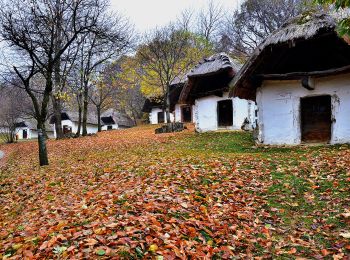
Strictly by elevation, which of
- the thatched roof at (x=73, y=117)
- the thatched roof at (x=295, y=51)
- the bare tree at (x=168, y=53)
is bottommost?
the thatched roof at (x=73, y=117)

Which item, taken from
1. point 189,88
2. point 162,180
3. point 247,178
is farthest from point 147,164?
point 189,88

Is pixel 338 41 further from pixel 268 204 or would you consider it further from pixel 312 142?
pixel 268 204

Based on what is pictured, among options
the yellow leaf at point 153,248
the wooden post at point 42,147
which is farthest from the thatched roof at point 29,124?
the yellow leaf at point 153,248

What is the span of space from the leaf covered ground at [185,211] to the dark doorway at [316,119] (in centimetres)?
320

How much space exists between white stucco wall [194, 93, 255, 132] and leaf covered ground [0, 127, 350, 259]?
10451 millimetres

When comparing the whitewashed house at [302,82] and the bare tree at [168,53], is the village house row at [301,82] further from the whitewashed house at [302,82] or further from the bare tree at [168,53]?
the bare tree at [168,53]

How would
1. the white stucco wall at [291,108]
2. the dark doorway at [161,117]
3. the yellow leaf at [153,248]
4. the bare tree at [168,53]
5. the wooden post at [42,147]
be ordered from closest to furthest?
the yellow leaf at [153,248]
the wooden post at [42,147]
the white stucco wall at [291,108]
the bare tree at [168,53]
the dark doorway at [161,117]

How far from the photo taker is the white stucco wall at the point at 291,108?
11188mm

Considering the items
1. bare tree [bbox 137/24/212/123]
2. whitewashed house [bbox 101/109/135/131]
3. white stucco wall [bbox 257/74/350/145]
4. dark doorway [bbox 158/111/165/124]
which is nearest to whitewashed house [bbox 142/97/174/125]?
dark doorway [bbox 158/111/165/124]

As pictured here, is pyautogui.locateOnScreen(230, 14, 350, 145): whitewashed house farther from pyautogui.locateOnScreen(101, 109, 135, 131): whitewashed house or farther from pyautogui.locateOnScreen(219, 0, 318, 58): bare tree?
pyautogui.locateOnScreen(101, 109, 135, 131): whitewashed house

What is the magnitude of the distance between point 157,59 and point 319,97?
52.2ft

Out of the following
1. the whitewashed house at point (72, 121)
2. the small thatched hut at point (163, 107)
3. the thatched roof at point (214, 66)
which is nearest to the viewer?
the thatched roof at point (214, 66)

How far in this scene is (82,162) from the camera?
10.8m

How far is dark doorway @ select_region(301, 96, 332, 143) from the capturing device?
1170 cm
